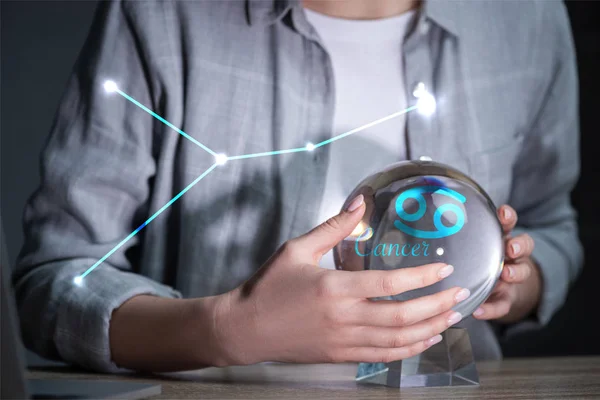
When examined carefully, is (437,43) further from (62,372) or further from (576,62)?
(62,372)

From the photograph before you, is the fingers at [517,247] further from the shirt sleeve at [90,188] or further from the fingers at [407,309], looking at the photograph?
the shirt sleeve at [90,188]

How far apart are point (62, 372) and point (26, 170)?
0.29 meters

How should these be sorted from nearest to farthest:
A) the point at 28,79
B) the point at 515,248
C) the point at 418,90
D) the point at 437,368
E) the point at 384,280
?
1. the point at 384,280
2. the point at 437,368
3. the point at 515,248
4. the point at 28,79
5. the point at 418,90

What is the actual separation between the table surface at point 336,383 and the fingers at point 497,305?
7 centimetres

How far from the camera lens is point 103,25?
1149 millimetres

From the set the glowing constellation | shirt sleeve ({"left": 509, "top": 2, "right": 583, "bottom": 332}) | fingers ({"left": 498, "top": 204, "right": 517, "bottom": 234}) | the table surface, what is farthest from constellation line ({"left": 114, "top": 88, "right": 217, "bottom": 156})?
shirt sleeve ({"left": 509, "top": 2, "right": 583, "bottom": 332})

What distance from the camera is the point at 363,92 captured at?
1.20 m

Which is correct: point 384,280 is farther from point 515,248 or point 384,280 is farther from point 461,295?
point 515,248

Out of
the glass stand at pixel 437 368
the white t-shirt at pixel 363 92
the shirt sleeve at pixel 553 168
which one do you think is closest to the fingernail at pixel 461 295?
the glass stand at pixel 437 368

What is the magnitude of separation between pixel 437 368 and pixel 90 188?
1.83 feet

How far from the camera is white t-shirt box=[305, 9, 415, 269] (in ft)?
3.90

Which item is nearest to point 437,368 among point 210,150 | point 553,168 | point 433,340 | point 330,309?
point 433,340

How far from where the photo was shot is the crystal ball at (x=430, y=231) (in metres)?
0.79

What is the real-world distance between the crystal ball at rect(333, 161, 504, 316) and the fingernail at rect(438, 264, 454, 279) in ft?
0.04
